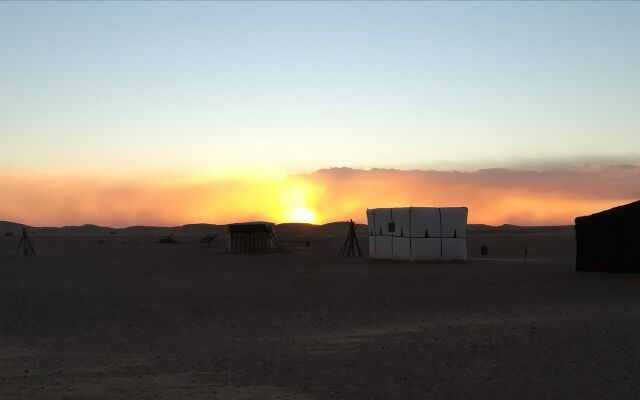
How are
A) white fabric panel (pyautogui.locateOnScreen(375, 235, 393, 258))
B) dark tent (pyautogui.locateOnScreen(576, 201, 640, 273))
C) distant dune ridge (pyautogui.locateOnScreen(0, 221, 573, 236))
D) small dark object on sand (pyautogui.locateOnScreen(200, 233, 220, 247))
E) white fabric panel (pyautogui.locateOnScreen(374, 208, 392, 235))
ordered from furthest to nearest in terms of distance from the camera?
distant dune ridge (pyautogui.locateOnScreen(0, 221, 573, 236)), small dark object on sand (pyautogui.locateOnScreen(200, 233, 220, 247)), white fabric panel (pyautogui.locateOnScreen(375, 235, 393, 258)), white fabric panel (pyautogui.locateOnScreen(374, 208, 392, 235)), dark tent (pyautogui.locateOnScreen(576, 201, 640, 273))

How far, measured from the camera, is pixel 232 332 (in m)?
15.1

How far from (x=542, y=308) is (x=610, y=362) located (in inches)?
277

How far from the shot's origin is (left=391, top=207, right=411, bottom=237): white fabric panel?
38.8 metres

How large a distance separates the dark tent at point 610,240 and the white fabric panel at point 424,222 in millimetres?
11041

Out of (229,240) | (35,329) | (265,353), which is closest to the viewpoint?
(265,353)

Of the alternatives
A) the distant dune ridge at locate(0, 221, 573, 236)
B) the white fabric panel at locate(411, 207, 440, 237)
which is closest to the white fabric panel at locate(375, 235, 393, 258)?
the white fabric panel at locate(411, 207, 440, 237)

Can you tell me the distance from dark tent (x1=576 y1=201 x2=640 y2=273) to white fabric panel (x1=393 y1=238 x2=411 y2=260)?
11971 mm

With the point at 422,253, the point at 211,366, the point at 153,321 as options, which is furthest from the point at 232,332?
the point at 422,253

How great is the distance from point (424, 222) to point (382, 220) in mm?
3268

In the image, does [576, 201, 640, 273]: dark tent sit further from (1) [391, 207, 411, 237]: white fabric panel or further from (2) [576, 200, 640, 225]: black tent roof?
(1) [391, 207, 411, 237]: white fabric panel

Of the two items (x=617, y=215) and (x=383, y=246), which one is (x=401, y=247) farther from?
(x=617, y=215)

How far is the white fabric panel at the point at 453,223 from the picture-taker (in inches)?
1526

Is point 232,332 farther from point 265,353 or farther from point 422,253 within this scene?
point 422,253

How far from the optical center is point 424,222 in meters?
38.5
